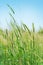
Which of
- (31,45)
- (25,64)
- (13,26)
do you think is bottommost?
(25,64)

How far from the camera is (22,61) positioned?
264cm

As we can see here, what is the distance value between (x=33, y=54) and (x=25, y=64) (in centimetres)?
12

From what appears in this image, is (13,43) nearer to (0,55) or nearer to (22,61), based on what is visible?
(22,61)

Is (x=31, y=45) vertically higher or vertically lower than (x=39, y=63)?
higher

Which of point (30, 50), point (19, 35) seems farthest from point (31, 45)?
point (19, 35)

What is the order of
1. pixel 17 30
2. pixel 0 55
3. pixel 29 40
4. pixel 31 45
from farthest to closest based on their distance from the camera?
pixel 0 55 → pixel 29 40 → pixel 31 45 → pixel 17 30

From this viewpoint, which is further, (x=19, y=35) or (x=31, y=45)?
(x=31, y=45)

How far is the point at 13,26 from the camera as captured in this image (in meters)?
2.67

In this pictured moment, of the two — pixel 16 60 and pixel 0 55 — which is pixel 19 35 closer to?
pixel 16 60

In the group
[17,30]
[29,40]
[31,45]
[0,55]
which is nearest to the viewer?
[17,30]

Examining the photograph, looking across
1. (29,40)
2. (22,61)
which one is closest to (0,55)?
(29,40)

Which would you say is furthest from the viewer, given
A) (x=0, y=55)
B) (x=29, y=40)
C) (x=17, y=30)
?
(x=0, y=55)

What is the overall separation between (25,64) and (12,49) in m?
0.19

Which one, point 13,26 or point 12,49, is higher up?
point 13,26
